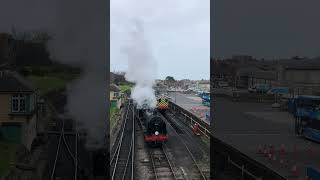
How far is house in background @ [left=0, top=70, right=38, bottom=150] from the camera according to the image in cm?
845

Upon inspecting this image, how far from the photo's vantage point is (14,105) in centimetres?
848

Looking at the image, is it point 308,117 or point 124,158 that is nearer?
point 124,158

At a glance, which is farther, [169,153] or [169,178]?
[169,153]

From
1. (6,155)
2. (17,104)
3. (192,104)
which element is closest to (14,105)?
(17,104)

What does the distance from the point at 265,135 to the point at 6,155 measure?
10358 mm

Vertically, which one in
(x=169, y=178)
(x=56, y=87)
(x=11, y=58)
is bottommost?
(x=169, y=178)

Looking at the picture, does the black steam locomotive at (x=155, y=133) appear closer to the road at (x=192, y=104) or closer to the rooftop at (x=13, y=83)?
the road at (x=192, y=104)

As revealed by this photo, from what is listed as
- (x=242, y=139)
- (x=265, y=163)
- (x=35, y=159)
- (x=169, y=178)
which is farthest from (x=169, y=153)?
(x=35, y=159)

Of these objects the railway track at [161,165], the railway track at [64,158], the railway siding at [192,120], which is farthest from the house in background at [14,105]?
the railway siding at [192,120]

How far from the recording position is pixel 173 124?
22.8m

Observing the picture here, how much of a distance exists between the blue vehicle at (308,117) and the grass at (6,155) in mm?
10043

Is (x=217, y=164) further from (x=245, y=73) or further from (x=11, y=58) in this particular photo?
→ (x=245, y=73)

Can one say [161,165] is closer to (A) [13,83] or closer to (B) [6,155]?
(B) [6,155]

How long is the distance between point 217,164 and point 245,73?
59.3 feet
